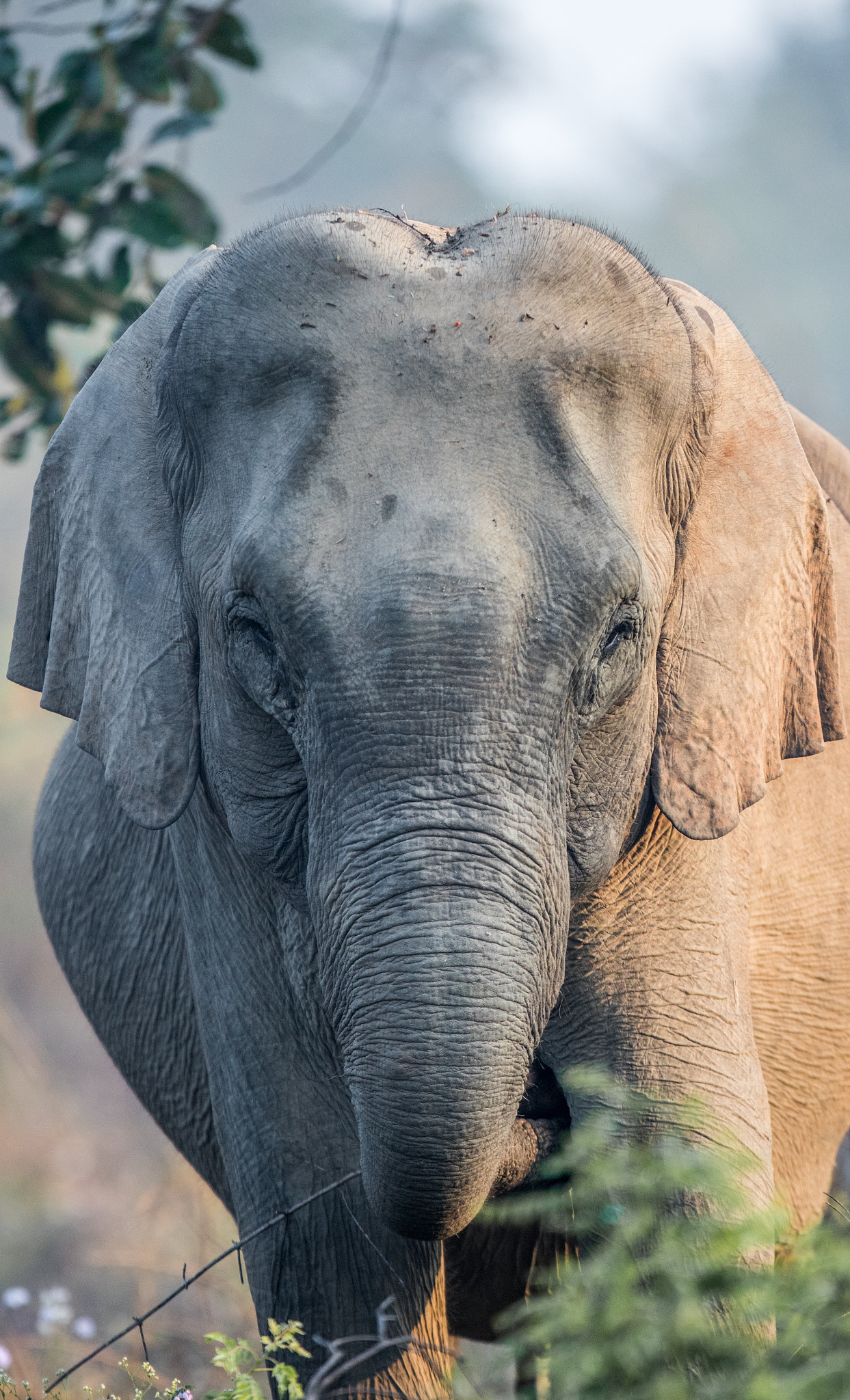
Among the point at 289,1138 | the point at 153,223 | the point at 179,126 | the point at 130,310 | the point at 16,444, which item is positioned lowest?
the point at 289,1138

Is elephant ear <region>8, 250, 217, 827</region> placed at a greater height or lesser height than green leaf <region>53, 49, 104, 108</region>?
lesser

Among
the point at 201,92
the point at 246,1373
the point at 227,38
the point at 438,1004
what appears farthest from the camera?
the point at 201,92

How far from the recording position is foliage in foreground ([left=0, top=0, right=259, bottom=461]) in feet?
14.0

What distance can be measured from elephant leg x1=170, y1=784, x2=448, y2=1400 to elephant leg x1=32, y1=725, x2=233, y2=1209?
0.56 m

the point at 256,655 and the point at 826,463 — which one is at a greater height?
the point at 826,463

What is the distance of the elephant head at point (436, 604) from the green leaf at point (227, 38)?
219 centimetres

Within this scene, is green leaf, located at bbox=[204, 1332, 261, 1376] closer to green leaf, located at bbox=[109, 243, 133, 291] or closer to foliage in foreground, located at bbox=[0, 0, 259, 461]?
foliage in foreground, located at bbox=[0, 0, 259, 461]

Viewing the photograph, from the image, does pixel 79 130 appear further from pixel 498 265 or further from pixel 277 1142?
pixel 277 1142

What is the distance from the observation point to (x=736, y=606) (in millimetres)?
2396

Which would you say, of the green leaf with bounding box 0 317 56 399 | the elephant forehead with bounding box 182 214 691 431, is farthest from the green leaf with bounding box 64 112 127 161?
the elephant forehead with bounding box 182 214 691 431

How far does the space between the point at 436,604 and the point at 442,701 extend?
12 cm

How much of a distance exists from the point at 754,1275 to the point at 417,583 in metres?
0.89

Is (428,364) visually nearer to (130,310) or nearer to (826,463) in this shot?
(826,463)

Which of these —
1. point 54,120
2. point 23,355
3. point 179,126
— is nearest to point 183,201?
point 179,126
